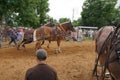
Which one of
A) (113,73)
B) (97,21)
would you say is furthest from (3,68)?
(97,21)

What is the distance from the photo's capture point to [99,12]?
5716 centimetres

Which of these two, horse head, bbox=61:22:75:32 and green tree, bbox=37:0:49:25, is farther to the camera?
green tree, bbox=37:0:49:25

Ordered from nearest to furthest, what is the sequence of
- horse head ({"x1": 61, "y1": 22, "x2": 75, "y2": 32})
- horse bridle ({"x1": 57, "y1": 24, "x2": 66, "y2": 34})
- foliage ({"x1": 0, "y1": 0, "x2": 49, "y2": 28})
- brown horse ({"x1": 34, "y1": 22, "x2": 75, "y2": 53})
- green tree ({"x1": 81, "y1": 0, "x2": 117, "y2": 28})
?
brown horse ({"x1": 34, "y1": 22, "x2": 75, "y2": 53})
horse bridle ({"x1": 57, "y1": 24, "x2": 66, "y2": 34})
horse head ({"x1": 61, "y1": 22, "x2": 75, "y2": 32})
foliage ({"x1": 0, "y1": 0, "x2": 49, "y2": 28})
green tree ({"x1": 81, "y1": 0, "x2": 117, "y2": 28})

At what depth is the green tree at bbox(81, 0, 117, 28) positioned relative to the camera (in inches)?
2214

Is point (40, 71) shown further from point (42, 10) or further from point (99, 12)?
point (42, 10)

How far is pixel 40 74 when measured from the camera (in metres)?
4.94

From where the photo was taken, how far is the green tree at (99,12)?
2214 inches

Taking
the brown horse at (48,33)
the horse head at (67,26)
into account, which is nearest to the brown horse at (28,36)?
the brown horse at (48,33)

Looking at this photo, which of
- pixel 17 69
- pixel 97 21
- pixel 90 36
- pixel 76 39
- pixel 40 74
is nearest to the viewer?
pixel 40 74

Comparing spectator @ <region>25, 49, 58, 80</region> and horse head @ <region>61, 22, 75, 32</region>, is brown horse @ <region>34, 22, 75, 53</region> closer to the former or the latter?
horse head @ <region>61, 22, 75, 32</region>

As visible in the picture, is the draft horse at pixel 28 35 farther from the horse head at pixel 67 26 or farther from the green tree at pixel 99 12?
the green tree at pixel 99 12

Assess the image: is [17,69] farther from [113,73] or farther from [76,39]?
[76,39]

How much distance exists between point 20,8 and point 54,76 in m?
31.3

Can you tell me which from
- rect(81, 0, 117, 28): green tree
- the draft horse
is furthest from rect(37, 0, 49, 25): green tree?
the draft horse
